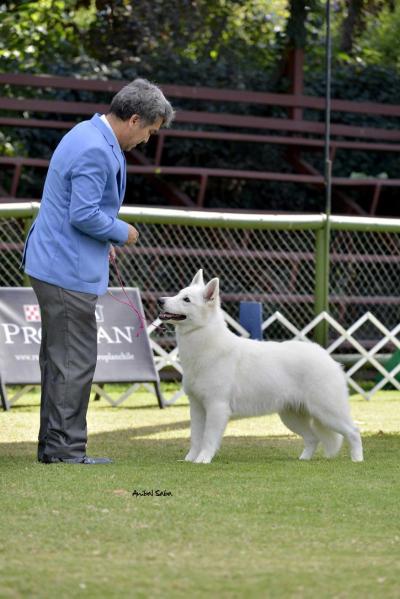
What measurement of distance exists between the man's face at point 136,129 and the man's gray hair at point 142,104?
0.02 m

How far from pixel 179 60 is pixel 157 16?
2.81ft

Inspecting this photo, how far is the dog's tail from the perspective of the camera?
6.96 m

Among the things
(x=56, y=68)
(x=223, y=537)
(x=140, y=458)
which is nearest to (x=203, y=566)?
(x=223, y=537)

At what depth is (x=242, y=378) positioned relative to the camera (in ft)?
22.6

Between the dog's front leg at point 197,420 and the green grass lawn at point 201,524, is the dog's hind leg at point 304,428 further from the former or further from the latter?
the dog's front leg at point 197,420

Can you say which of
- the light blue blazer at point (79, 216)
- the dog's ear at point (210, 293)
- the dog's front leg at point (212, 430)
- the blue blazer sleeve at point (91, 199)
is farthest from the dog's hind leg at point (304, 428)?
the blue blazer sleeve at point (91, 199)

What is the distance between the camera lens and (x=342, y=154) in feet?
52.2

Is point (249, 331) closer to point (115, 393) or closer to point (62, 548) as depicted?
point (115, 393)

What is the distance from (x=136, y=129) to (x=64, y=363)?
4.41 feet

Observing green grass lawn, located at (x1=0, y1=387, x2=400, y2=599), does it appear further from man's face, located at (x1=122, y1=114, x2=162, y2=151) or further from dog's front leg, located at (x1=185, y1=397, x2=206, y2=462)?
man's face, located at (x1=122, y1=114, x2=162, y2=151)

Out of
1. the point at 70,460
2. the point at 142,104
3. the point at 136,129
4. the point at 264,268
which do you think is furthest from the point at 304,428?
the point at 264,268

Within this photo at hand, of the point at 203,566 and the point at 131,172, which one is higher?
the point at 203,566

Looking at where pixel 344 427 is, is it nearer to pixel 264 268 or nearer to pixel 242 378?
pixel 242 378

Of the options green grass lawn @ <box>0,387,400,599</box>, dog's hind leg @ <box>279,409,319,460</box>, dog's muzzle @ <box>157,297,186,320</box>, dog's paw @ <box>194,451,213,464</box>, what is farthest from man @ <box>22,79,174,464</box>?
dog's hind leg @ <box>279,409,319,460</box>
